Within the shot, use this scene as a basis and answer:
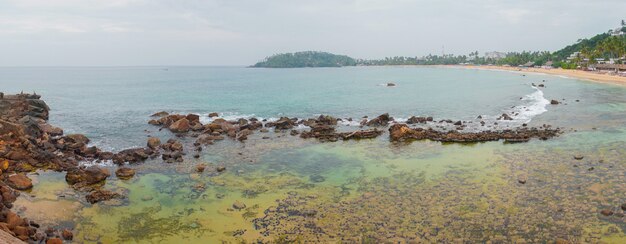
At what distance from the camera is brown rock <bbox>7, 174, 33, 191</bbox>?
23766mm

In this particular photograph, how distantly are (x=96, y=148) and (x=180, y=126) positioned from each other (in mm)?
9671

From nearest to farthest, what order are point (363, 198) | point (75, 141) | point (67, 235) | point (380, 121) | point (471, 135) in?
point (67, 235) → point (363, 198) → point (75, 141) → point (471, 135) → point (380, 121)

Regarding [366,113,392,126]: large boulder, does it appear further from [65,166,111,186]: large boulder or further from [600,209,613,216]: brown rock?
[65,166,111,186]: large boulder

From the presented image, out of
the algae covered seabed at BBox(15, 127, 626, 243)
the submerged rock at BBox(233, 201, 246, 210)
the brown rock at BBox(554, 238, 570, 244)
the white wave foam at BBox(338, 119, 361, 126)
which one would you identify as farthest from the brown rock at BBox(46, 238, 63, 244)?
the white wave foam at BBox(338, 119, 361, 126)

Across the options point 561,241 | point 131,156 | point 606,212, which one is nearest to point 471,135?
point 606,212

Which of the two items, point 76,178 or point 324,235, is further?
point 76,178

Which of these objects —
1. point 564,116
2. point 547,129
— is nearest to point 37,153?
point 547,129

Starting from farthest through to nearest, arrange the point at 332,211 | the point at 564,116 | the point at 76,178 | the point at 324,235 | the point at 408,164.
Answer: the point at 564,116, the point at 408,164, the point at 76,178, the point at 332,211, the point at 324,235

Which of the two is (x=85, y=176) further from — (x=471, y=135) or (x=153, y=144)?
(x=471, y=135)

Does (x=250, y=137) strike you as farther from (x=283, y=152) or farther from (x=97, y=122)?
(x=97, y=122)

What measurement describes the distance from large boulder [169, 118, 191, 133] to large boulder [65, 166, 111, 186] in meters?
15.0

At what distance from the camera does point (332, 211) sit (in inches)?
800

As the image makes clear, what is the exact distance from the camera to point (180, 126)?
4106 centimetres

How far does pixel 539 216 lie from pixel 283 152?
760 inches
